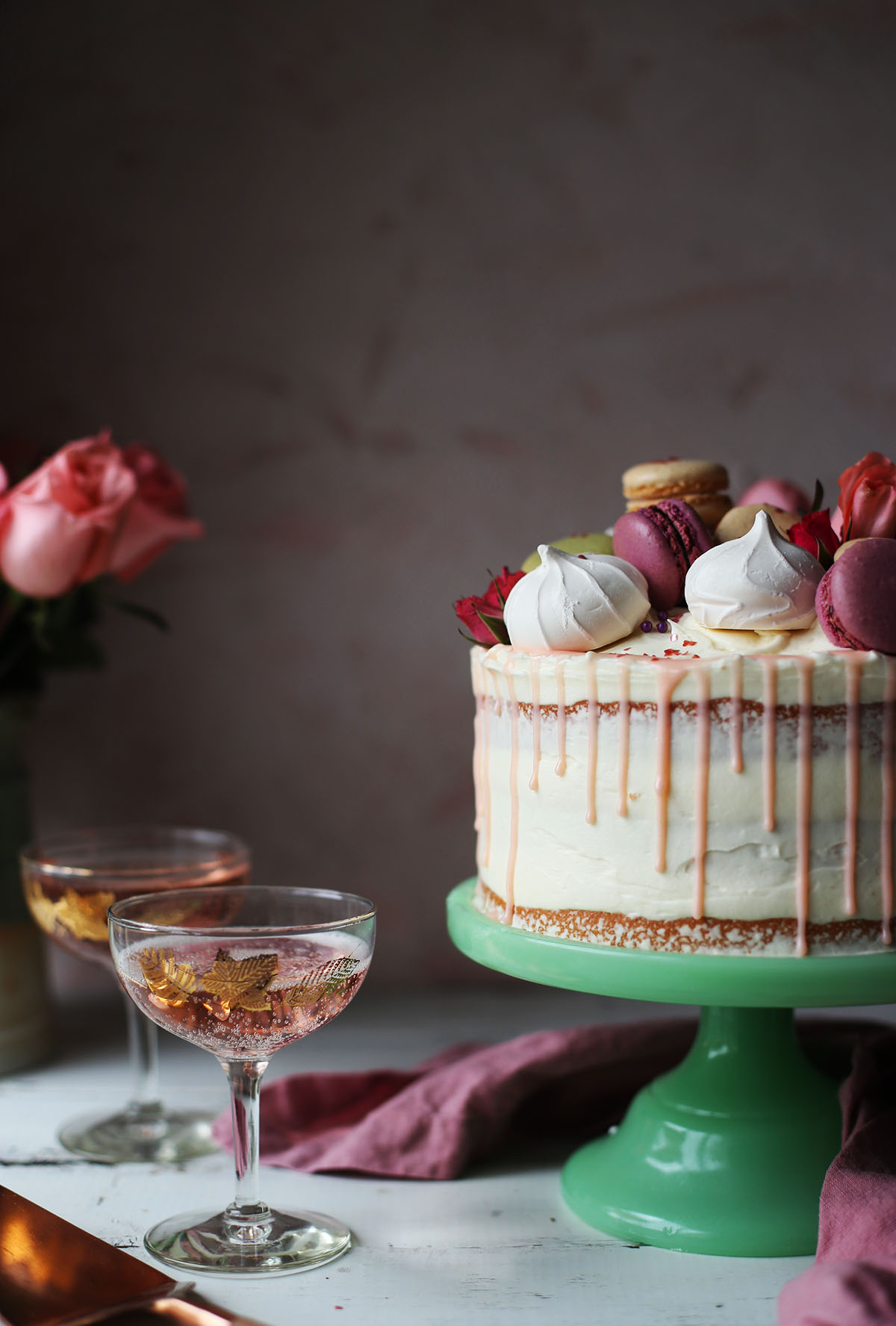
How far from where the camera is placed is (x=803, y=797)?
858mm

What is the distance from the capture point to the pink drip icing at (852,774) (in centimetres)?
85

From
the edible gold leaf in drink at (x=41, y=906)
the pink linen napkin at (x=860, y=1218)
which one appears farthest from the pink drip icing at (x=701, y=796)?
the edible gold leaf in drink at (x=41, y=906)

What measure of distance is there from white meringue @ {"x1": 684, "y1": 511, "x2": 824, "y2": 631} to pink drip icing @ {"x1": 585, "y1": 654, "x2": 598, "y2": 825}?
9 centimetres

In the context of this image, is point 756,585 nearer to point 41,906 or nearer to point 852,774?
point 852,774

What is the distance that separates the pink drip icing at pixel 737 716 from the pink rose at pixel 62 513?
634 millimetres

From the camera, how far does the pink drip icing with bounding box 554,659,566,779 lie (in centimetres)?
90

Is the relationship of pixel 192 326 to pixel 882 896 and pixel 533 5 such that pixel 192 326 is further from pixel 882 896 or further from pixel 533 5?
pixel 882 896

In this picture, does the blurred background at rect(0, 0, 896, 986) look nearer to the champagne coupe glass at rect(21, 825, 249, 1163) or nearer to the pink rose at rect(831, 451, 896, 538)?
the champagne coupe glass at rect(21, 825, 249, 1163)

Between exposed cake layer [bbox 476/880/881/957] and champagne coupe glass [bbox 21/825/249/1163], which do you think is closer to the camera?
exposed cake layer [bbox 476/880/881/957]

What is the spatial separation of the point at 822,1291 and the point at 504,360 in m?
1.05

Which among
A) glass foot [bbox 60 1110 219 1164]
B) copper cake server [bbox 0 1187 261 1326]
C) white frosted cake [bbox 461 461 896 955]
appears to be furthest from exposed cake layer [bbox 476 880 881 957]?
glass foot [bbox 60 1110 219 1164]

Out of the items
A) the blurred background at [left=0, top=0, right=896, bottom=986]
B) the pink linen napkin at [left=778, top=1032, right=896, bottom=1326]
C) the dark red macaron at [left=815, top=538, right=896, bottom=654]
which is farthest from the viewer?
the blurred background at [left=0, top=0, right=896, bottom=986]

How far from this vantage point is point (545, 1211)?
1.00 m

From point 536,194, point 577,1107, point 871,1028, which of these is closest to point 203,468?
point 536,194
